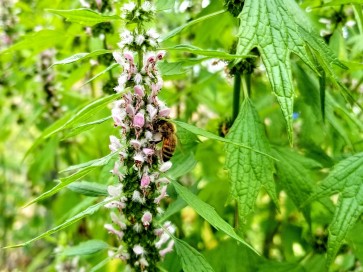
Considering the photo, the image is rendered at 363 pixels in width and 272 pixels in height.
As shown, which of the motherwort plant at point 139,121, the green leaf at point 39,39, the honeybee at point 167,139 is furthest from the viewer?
the green leaf at point 39,39

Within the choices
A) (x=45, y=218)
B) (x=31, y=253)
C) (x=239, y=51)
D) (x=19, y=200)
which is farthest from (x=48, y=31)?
(x=31, y=253)

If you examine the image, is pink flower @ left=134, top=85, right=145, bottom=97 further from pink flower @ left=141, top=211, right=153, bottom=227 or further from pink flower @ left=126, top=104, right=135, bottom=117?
pink flower @ left=141, top=211, right=153, bottom=227

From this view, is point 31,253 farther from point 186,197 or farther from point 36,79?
point 186,197

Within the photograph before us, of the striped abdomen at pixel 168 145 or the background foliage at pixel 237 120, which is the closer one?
the background foliage at pixel 237 120

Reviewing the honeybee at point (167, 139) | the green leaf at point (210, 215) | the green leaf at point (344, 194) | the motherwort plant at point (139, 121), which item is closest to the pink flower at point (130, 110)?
the motherwort plant at point (139, 121)

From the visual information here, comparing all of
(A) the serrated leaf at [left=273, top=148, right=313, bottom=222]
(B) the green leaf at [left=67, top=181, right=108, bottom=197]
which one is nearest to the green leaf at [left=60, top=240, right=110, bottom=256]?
(B) the green leaf at [left=67, top=181, right=108, bottom=197]

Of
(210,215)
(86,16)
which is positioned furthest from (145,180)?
(86,16)

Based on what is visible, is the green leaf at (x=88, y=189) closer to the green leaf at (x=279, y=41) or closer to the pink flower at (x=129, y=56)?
the pink flower at (x=129, y=56)
